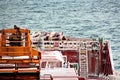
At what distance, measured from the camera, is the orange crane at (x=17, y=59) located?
9.95m

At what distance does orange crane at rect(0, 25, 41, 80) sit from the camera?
9945mm

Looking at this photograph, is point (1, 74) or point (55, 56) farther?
point (55, 56)

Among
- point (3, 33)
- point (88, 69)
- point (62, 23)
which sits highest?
point (62, 23)

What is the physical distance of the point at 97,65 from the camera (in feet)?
68.3

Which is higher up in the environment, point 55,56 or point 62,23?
point 62,23

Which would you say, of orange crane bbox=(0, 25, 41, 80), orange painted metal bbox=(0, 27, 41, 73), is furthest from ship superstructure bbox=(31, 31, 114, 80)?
orange crane bbox=(0, 25, 41, 80)

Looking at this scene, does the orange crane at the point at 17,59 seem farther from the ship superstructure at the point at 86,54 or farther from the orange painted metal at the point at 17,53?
the ship superstructure at the point at 86,54

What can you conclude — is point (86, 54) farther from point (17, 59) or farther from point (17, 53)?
point (17, 59)

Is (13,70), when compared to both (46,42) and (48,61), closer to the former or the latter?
(48,61)

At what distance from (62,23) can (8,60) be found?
5650cm

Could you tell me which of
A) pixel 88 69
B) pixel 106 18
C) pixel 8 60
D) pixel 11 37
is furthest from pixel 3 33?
pixel 106 18

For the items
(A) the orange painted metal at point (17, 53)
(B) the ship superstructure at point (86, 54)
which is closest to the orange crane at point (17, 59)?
(A) the orange painted metal at point (17, 53)

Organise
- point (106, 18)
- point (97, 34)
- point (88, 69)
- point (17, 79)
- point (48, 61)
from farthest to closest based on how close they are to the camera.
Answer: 1. point (106, 18)
2. point (97, 34)
3. point (88, 69)
4. point (48, 61)
5. point (17, 79)

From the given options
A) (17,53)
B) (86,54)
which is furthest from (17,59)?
(86,54)
